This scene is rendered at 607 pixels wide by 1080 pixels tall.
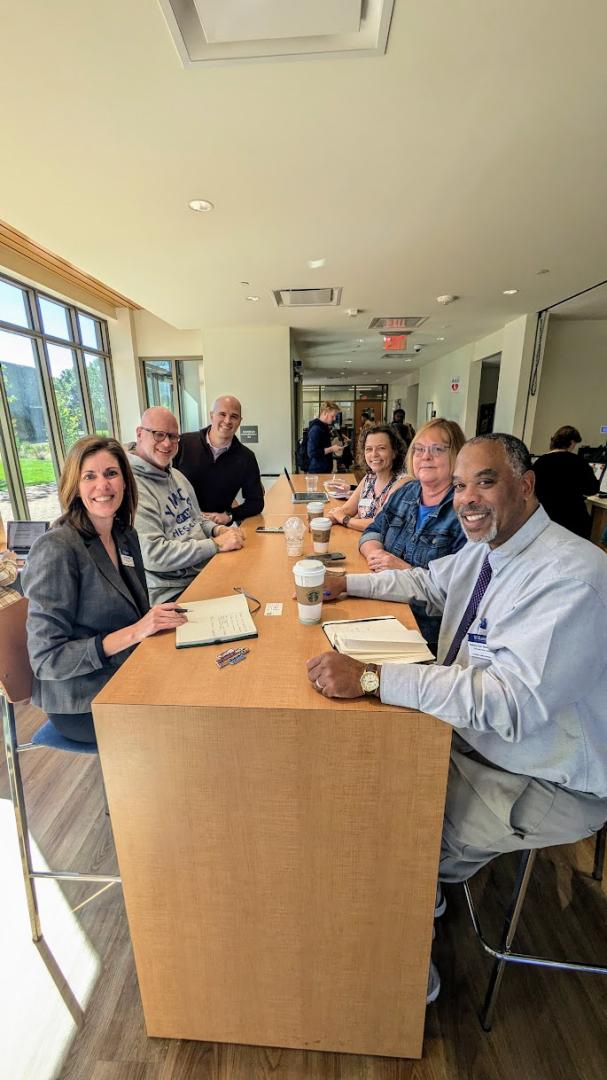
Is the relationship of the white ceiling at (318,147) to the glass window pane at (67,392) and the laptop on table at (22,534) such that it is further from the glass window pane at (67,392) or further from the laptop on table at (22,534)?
the glass window pane at (67,392)

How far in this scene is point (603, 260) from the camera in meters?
4.10

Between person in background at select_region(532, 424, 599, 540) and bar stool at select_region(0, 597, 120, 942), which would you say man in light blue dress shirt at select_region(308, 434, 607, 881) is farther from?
person in background at select_region(532, 424, 599, 540)

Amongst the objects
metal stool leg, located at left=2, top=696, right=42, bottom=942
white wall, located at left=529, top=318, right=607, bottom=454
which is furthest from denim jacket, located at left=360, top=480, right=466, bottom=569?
white wall, located at left=529, top=318, right=607, bottom=454

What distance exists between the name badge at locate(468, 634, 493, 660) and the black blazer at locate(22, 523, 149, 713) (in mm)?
983

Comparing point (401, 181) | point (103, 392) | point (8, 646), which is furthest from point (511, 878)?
point (103, 392)

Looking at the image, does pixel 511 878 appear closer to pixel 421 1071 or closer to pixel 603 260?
pixel 421 1071

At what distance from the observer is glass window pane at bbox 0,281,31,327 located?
16.5 feet

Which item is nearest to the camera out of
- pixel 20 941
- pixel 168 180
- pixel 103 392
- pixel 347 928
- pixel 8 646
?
pixel 347 928

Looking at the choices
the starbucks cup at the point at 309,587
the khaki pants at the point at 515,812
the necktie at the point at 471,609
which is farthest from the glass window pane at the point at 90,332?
the khaki pants at the point at 515,812

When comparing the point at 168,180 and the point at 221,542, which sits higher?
the point at 168,180

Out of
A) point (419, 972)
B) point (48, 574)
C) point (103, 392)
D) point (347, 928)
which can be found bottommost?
point (419, 972)

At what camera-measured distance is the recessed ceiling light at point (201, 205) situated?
2924 millimetres

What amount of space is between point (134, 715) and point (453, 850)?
83cm

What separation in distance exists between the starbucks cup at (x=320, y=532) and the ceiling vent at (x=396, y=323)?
5.32m
